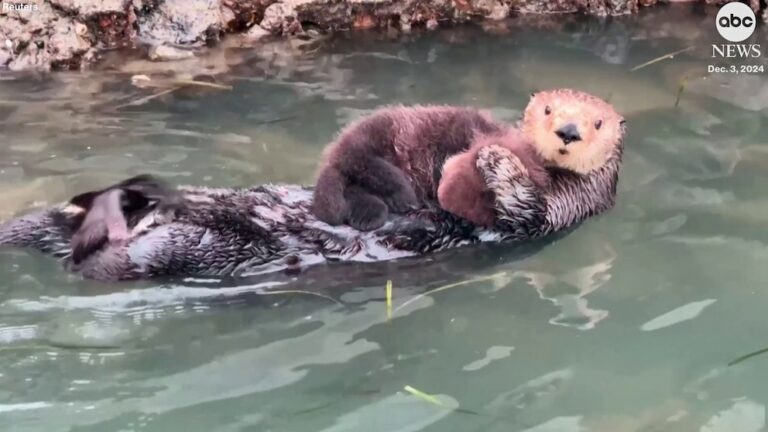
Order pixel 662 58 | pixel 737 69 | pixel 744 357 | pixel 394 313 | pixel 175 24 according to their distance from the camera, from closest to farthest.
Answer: pixel 744 357 < pixel 394 313 < pixel 737 69 < pixel 662 58 < pixel 175 24

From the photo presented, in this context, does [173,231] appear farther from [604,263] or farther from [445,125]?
[604,263]

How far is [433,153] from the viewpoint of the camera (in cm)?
380

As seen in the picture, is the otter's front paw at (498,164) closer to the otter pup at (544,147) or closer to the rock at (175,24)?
the otter pup at (544,147)

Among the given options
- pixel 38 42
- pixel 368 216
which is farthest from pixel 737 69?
pixel 38 42

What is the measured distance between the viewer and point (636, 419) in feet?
8.98

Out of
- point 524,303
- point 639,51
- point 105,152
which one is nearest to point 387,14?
point 639,51

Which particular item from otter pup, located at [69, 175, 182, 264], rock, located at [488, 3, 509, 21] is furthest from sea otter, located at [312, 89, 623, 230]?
rock, located at [488, 3, 509, 21]

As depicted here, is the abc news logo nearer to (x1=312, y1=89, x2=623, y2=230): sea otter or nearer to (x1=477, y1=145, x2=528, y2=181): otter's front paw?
(x1=312, y1=89, x2=623, y2=230): sea otter

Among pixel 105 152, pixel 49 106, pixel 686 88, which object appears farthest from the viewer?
pixel 686 88

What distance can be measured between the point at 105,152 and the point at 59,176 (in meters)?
0.33

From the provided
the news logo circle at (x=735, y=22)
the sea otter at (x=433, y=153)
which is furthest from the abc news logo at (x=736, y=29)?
the sea otter at (x=433, y=153)

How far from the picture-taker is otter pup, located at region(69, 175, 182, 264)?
129 inches

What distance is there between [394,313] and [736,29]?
15.5 feet

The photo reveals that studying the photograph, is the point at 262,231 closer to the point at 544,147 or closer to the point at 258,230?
the point at 258,230
